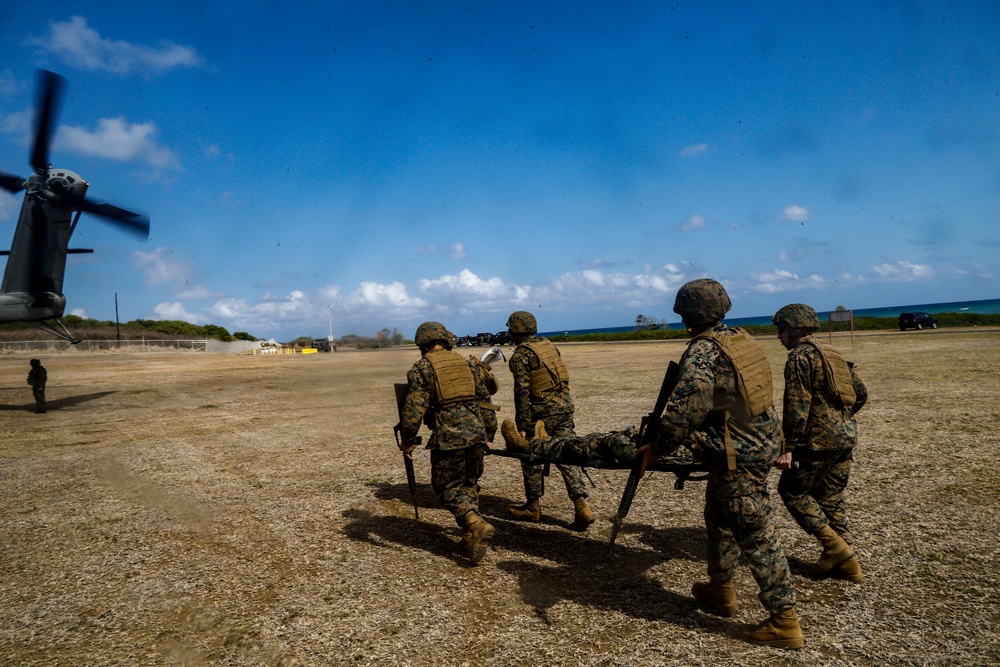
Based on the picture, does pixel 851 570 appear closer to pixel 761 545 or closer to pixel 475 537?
pixel 761 545

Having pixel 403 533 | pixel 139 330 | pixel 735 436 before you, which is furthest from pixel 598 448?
pixel 139 330

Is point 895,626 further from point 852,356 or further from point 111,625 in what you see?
point 852,356

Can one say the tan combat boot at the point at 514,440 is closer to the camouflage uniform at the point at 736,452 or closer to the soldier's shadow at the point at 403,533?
the soldier's shadow at the point at 403,533

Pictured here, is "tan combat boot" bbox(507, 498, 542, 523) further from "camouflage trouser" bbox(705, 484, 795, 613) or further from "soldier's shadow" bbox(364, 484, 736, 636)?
"camouflage trouser" bbox(705, 484, 795, 613)

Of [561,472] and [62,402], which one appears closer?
[561,472]

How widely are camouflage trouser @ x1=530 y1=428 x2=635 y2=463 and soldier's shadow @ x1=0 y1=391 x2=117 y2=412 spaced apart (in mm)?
19279

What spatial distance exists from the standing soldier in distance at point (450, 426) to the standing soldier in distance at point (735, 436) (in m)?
2.09

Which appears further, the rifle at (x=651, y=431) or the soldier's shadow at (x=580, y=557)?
the soldier's shadow at (x=580, y=557)

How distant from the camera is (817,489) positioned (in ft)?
16.2

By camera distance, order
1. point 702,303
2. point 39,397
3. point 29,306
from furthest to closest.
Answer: point 29,306 → point 39,397 → point 702,303

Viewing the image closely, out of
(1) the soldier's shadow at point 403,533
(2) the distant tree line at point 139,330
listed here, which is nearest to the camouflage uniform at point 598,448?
(1) the soldier's shadow at point 403,533

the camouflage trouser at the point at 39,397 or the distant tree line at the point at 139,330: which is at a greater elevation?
the distant tree line at the point at 139,330

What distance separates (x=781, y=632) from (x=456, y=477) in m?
3.01

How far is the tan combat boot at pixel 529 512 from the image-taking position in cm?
662
